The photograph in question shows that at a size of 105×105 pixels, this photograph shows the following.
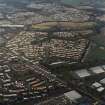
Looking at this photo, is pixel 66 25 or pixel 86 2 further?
pixel 86 2

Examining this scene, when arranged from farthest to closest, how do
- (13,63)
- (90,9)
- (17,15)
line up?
1. (90,9)
2. (17,15)
3. (13,63)

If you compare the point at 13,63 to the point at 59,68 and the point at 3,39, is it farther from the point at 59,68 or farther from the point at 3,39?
the point at 3,39

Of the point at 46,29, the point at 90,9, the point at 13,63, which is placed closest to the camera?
the point at 13,63

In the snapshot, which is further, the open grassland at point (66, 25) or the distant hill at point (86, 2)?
the distant hill at point (86, 2)

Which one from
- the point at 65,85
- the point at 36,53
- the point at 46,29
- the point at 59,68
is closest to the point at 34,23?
the point at 46,29

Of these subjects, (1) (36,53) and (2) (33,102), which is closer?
(2) (33,102)

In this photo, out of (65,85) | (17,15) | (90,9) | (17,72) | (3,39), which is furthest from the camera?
(90,9)

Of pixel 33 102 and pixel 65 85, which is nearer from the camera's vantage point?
pixel 33 102

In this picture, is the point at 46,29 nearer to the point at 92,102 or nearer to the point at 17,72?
the point at 17,72

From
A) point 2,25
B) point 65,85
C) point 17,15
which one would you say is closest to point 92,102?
point 65,85

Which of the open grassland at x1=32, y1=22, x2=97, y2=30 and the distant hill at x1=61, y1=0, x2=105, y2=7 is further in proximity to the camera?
the distant hill at x1=61, y1=0, x2=105, y2=7
